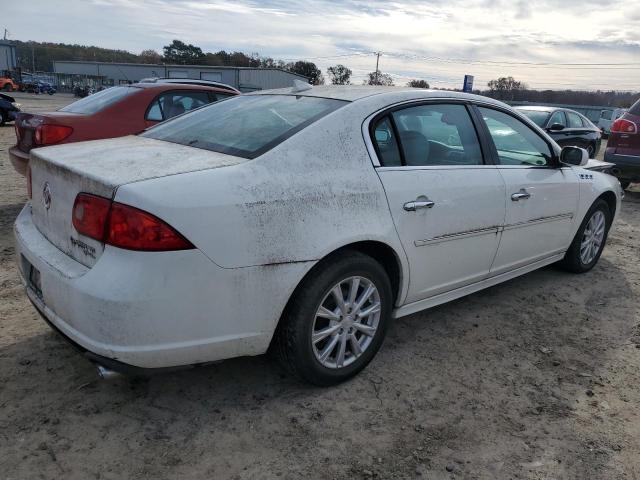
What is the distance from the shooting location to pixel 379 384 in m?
2.95

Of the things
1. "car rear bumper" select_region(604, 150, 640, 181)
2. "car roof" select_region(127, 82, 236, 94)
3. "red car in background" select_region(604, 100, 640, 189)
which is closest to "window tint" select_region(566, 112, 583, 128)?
"red car in background" select_region(604, 100, 640, 189)

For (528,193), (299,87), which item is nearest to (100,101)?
(299,87)

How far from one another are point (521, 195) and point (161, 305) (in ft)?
8.63

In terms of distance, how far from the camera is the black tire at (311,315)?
2.55 m

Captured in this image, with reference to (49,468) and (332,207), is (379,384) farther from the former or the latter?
(49,468)

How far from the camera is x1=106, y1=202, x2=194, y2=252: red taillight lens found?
2.10 metres

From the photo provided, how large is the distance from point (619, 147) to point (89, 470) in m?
9.07

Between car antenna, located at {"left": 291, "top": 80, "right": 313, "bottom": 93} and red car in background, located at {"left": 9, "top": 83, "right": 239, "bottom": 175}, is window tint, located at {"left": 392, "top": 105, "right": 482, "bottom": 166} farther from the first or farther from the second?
red car in background, located at {"left": 9, "top": 83, "right": 239, "bottom": 175}

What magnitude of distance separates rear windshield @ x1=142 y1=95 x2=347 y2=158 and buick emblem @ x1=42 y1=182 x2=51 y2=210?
0.71 meters

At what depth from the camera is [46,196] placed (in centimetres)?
267

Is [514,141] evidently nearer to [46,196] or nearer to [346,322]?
[346,322]

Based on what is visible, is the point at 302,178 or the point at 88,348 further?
the point at 302,178

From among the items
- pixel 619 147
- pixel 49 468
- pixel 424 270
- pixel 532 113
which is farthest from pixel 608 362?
pixel 532 113

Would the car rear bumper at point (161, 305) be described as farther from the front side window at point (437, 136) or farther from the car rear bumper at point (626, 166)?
the car rear bumper at point (626, 166)
